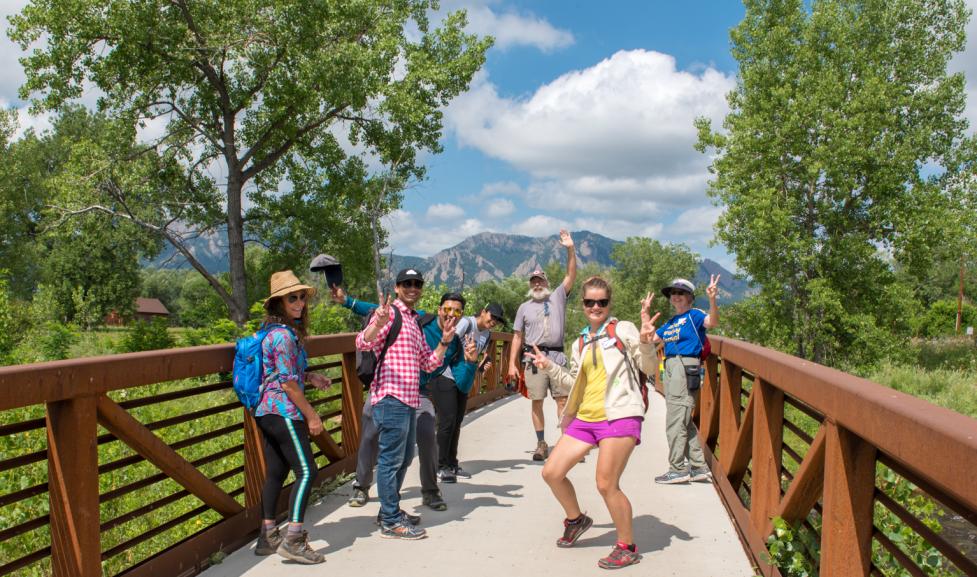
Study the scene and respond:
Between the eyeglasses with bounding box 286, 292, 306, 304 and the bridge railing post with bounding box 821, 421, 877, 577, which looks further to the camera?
the eyeglasses with bounding box 286, 292, 306, 304

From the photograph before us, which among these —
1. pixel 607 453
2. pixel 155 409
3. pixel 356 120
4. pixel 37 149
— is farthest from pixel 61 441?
pixel 37 149

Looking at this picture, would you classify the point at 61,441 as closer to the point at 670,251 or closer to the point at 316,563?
the point at 316,563

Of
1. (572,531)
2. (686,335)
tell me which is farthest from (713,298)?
(572,531)

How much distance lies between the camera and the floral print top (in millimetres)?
4113

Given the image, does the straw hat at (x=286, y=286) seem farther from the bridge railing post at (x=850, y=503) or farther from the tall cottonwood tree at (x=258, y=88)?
the tall cottonwood tree at (x=258, y=88)

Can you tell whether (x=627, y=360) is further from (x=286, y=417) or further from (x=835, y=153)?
(x=835, y=153)

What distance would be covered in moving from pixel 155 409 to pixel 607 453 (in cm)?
1025

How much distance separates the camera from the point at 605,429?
422 centimetres

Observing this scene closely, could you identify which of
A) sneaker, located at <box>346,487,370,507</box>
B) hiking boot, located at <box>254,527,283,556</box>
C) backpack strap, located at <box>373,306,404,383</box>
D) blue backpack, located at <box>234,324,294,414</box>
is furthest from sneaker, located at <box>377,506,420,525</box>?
blue backpack, located at <box>234,324,294,414</box>

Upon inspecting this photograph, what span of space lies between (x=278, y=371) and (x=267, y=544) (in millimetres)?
1038

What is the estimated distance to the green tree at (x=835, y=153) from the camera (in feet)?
92.6

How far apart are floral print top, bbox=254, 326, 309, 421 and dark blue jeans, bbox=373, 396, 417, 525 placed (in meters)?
0.68

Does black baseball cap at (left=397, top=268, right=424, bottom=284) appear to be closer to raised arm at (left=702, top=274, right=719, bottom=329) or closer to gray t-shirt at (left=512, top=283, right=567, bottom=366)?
gray t-shirt at (left=512, top=283, right=567, bottom=366)

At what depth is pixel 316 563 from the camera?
166 inches
